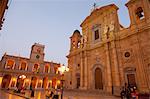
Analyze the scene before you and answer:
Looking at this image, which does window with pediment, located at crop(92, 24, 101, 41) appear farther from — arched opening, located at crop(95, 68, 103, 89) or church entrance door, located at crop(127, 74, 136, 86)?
church entrance door, located at crop(127, 74, 136, 86)

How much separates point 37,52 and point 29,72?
6.43m

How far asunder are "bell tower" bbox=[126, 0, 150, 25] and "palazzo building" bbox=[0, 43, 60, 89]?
962 inches

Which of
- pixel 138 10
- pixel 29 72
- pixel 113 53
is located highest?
pixel 138 10

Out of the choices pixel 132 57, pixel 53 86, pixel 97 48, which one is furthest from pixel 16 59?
pixel 132 57

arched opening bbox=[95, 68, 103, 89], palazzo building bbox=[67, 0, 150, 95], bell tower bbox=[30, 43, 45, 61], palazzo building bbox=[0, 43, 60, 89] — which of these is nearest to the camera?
palazzo building bbox=[67, 0, 150, 95]

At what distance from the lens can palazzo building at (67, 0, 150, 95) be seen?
1255 cm

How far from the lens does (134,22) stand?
45.9 ft

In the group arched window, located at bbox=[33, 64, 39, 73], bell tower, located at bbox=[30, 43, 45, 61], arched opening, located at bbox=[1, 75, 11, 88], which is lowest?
arched opening, located at bbox=[1, 75, 11, 88]

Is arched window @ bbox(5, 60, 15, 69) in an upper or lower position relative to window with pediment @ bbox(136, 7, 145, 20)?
lower

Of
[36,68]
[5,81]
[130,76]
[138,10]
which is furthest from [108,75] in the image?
[5,81]

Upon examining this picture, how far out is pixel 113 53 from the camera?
1496 centimetres

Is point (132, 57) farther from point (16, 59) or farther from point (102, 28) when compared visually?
point (16, 59)

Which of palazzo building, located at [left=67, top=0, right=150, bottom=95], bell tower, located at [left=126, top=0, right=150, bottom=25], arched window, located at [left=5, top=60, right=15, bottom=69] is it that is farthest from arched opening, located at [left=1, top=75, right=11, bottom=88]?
bell tower, located at [left=126, top=0, right=150, bottom=25]

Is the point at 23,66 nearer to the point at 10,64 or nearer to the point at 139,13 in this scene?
the point at 10,64
